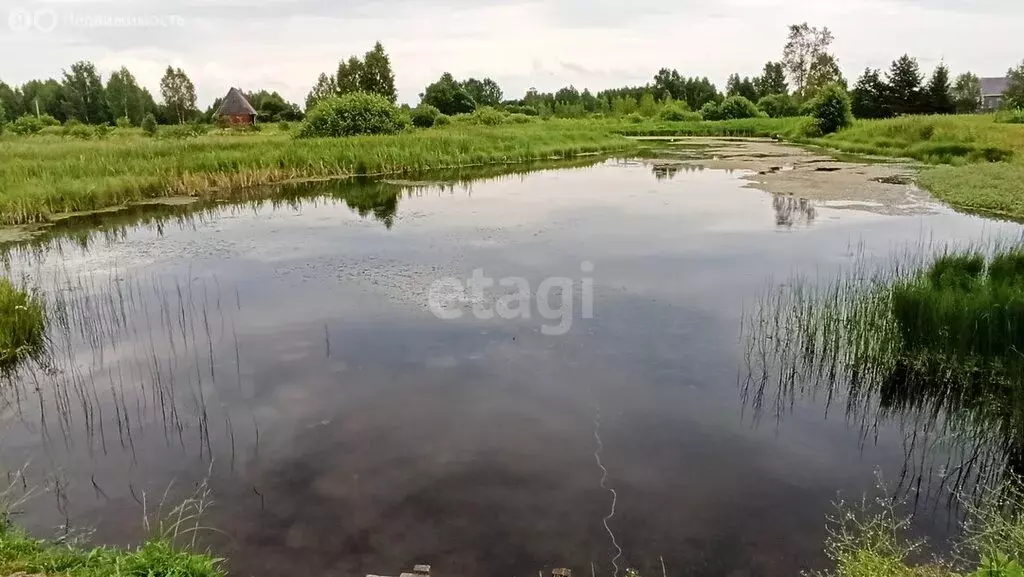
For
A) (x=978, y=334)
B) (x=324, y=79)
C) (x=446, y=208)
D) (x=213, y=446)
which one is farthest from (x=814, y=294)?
(x=324, y=79)

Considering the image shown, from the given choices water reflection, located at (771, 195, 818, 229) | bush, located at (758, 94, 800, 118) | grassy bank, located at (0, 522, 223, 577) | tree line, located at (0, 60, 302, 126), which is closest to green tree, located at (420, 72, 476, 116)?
tree line, located at (0, 60, 302, 126)

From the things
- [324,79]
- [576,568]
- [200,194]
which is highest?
[324,79]

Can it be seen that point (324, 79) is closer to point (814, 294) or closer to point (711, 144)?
point (711, 144)

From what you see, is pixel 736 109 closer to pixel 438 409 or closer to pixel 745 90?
pixel 745 90

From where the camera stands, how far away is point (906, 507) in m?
4.48

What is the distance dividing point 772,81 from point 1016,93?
23360 mm

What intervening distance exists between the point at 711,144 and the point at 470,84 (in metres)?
48.5

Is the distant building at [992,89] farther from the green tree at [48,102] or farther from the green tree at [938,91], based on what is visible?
the green tree at [48,102]

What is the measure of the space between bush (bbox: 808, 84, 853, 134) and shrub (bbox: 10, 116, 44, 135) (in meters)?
41.5

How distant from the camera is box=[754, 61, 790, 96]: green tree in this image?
5853cm

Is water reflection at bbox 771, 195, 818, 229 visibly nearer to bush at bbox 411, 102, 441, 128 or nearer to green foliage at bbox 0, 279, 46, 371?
green foliage at bbox 0, 279, 46, 371

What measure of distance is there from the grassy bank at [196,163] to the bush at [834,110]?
14.8m

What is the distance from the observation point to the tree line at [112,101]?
56469 millimetres

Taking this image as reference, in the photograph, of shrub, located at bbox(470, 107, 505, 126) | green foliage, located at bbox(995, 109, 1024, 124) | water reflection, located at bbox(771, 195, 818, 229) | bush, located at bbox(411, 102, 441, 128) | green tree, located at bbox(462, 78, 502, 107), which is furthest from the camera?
green tree, located at bbox(462, 78, 502, 107)
